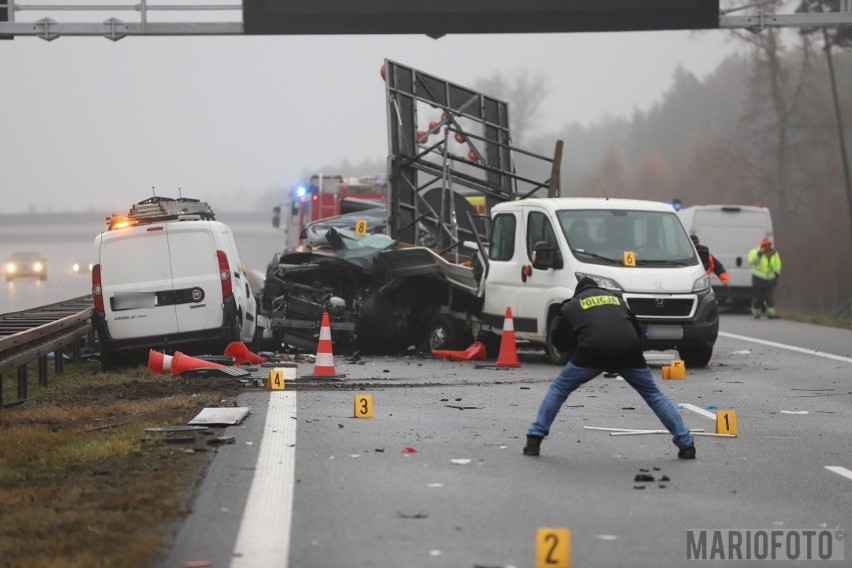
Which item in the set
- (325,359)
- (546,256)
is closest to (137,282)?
(325,359)

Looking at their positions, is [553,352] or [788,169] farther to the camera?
[788,169]

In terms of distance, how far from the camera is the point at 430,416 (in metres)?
11.7

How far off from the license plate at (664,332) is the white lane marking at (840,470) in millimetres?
7175

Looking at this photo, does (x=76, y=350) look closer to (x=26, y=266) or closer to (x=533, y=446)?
(x=533, y=446)

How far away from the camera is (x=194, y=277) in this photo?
17016 mm

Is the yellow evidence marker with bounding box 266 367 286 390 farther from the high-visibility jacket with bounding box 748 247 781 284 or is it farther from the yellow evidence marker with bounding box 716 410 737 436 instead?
the high-visibility jacket with bounding box 748 247 781 284

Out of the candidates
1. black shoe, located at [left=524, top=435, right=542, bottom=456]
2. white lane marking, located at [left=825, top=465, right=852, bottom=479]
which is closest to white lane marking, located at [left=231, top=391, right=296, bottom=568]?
black shoe, located at [left=524, top=435, right=542, bottom=456]

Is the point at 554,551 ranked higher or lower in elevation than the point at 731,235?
lower

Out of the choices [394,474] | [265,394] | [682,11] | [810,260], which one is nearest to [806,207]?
[810,260]

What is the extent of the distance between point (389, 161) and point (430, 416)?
369 inches

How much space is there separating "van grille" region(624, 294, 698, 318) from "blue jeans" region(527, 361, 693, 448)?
268 inches

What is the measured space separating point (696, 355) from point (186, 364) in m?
6.15

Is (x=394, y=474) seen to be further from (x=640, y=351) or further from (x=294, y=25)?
(x=294, y=25)

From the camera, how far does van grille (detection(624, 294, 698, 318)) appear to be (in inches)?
648
